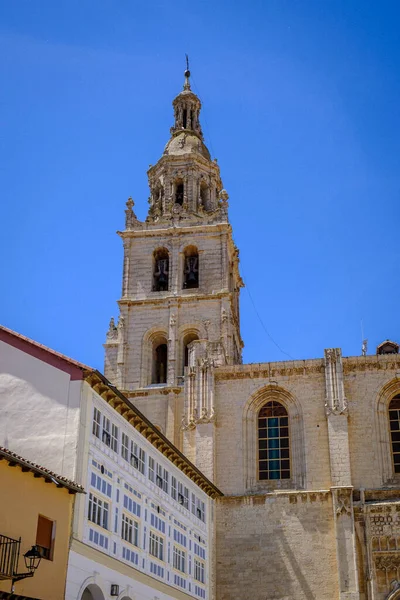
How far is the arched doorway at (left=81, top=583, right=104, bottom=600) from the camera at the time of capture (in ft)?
89.8

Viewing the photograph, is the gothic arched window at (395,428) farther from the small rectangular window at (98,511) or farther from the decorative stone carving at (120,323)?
the decorative stone carving at (120,323)

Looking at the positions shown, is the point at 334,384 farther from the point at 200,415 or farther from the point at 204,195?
the point at 204,195

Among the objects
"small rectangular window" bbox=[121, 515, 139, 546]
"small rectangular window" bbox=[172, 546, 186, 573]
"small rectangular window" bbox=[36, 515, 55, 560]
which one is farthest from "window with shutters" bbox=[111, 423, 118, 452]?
"small rectangular window" bbox=[172, 546, 186, 573]

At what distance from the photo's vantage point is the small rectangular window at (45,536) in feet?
80.3

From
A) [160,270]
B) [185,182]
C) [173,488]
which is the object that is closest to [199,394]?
[173,488]

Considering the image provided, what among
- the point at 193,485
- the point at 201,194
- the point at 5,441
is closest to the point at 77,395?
the point at 5,441

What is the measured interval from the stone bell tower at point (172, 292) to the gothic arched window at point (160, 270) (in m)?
0.07

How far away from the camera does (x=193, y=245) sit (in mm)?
61844

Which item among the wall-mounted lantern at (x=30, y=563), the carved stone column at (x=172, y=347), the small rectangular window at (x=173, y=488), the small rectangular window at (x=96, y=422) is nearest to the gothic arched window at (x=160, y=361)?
the carved stone column at (x=172, y=347)

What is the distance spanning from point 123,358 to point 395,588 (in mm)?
24794

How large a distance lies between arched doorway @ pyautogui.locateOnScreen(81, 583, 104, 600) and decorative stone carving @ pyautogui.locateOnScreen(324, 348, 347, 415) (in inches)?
768

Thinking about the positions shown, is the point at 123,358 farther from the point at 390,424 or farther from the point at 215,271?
the point at 390,424

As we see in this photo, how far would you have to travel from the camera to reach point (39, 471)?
958 inches

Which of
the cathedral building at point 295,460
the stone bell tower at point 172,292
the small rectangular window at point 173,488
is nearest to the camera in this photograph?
the small rectangular window at point 173,488
